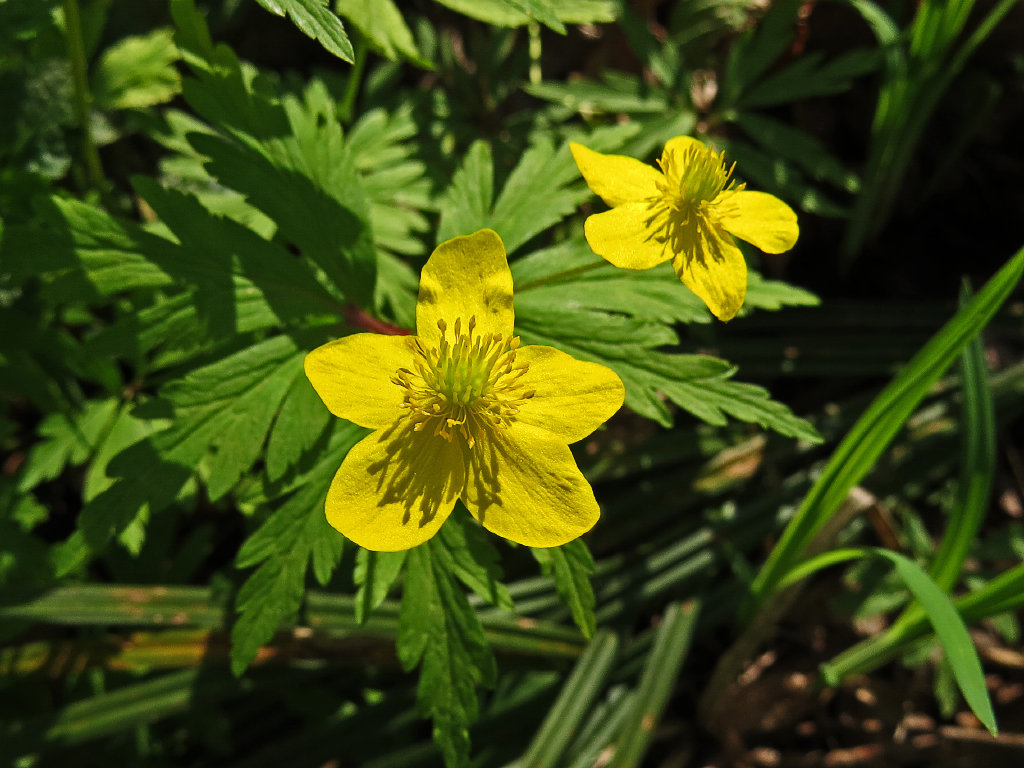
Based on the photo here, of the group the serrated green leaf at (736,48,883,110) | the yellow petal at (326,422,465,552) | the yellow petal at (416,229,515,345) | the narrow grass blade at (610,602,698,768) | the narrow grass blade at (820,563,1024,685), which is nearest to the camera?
the yellow petal at (326,422,465,552)

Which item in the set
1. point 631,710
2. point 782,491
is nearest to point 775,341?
point 782,491

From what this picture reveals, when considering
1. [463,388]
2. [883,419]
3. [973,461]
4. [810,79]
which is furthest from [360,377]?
[810,79]

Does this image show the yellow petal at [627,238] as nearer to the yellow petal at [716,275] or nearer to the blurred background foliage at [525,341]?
the yellow petal at [716,275]

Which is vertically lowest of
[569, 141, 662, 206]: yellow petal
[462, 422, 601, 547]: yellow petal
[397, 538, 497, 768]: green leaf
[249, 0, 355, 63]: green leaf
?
[397, 538, 497, 768]: green leaf

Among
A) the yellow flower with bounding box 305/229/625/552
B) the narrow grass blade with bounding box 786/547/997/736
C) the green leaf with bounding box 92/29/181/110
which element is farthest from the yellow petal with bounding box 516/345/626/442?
the green leaf with bounding box 92/29/181/110

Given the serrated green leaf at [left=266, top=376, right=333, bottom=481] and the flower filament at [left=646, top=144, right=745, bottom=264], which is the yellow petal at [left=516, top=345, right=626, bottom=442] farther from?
the serrated green leaf at [left=266, top=376, right=333, bottom=481]

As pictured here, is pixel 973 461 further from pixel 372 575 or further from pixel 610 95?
pixel 372 575

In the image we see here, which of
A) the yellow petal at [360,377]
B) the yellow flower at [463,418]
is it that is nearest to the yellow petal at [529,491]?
the yellow flower at [463,418]

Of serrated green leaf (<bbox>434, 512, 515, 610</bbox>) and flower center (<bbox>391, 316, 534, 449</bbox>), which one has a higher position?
flower center (<bbox>391, 316, 534, 449</bbox>)
